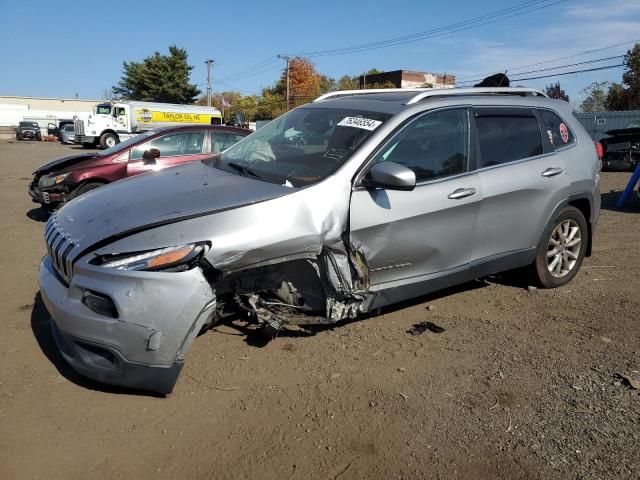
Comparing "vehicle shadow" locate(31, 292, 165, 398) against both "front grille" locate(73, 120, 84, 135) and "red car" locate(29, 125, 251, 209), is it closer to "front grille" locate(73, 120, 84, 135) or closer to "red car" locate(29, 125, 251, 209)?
"red car" locate(29, 125, 251, 209)

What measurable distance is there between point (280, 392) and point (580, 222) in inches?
138

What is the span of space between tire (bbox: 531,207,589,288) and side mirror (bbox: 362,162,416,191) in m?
1.95

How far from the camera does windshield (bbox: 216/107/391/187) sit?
3516mm

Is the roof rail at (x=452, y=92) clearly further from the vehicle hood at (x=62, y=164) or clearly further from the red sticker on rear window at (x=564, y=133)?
the vehicle hood at (x=62, y=164)

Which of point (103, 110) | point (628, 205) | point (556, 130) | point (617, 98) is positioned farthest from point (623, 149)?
point (617, 98)

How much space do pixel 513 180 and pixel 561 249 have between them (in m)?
1.16

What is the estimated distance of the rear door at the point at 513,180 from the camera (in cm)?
408

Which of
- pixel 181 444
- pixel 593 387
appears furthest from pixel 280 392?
pixel 593 387

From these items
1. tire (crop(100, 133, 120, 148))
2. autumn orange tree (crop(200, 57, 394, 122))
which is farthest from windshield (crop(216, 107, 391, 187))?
autumn orange tree (crop(200, 57, 394, 122))

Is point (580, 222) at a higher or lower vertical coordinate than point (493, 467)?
higher

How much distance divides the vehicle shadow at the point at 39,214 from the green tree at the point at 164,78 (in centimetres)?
6560

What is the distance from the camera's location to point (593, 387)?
320cm

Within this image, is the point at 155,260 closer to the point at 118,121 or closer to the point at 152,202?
the point at 152,202

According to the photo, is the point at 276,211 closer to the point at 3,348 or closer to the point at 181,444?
the point at 181,444
